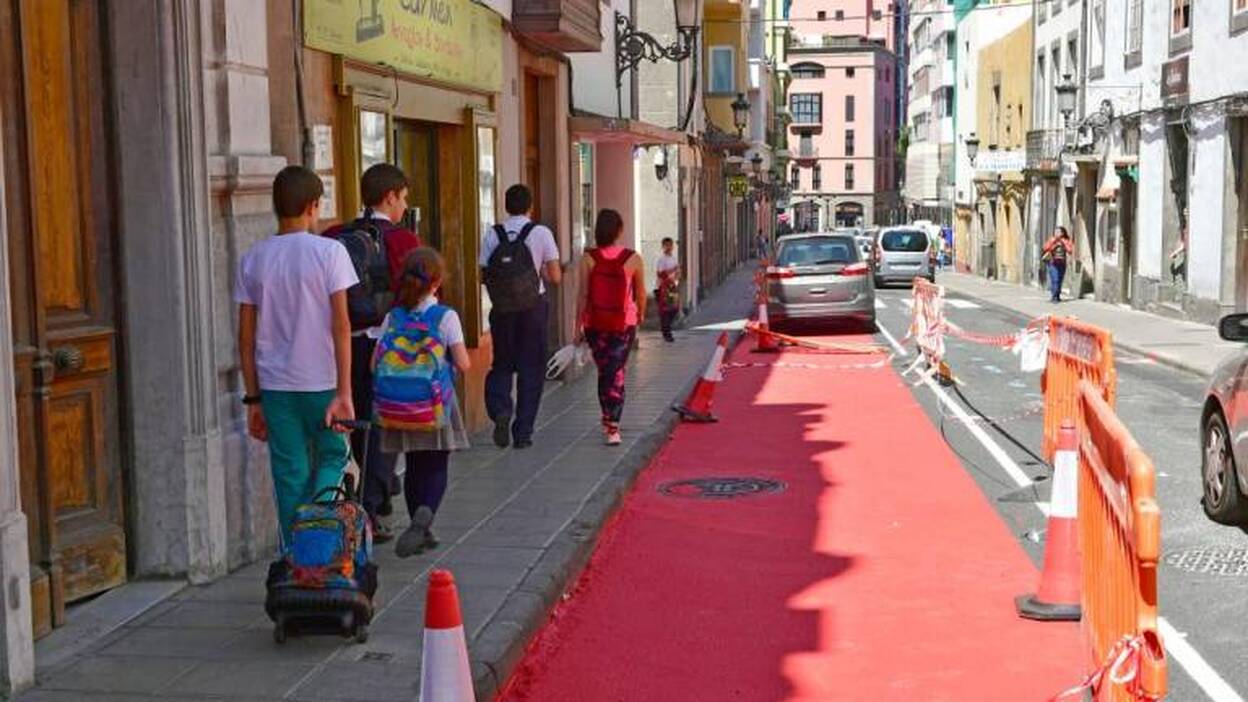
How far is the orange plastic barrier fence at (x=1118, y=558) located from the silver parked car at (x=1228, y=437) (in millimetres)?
2457

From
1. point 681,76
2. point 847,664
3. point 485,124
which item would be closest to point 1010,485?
point 847,664

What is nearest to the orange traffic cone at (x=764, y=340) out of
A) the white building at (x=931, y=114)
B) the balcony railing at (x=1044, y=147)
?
the balcony railing at (x=1044, y=147)

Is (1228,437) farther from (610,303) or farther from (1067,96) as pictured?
(1067,96)

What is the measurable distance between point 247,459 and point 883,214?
112m

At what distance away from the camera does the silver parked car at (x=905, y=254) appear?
131 feet

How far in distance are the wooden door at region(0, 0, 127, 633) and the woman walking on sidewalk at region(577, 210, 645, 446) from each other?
16.9 ft

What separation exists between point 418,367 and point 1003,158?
38.2 metres

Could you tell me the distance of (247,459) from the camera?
6.96m

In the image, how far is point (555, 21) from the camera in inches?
547

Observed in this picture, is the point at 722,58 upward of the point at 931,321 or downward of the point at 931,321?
upward

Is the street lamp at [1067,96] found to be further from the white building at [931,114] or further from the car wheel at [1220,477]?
the white building at [931,114]

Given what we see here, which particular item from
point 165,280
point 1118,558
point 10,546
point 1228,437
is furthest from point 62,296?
point 1228,437

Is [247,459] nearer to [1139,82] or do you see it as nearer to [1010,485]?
[1010,485]

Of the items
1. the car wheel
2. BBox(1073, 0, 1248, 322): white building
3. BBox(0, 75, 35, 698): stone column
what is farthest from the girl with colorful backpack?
BBox(1073, 0, 1248, 322): white building
